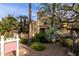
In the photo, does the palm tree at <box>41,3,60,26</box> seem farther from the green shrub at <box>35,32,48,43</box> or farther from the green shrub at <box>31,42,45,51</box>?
the green shrub at <box>31,42,45,51</box>

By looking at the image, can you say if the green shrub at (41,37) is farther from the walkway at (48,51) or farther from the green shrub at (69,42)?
the green shrub at (69,42)

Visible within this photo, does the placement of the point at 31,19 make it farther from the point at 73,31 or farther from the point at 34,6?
the point at 73,31

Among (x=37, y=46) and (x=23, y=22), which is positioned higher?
(x=23, y=22)

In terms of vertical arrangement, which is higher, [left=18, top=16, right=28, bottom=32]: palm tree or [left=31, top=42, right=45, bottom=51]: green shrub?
[left=18, top=16, right=28, bottom=32]: palm tree

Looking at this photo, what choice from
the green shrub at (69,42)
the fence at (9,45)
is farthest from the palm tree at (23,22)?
the green shrub at (69,42)

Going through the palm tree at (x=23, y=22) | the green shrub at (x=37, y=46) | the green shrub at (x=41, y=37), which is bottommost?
the green shrub at (x=37, y=46)

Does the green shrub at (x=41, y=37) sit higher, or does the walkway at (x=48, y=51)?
the green shrub at (x=41, y=37)

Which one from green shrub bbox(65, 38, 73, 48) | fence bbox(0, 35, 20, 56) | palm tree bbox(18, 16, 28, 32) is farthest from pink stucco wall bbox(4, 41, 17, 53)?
green shrub bbox(65, 38, 73, 48)

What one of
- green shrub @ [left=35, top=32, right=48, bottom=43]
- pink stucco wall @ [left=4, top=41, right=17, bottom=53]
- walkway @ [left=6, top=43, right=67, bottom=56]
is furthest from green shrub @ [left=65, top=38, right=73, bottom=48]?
pink stucco wall @ [left=4, top=41, right=17, bottom=53]

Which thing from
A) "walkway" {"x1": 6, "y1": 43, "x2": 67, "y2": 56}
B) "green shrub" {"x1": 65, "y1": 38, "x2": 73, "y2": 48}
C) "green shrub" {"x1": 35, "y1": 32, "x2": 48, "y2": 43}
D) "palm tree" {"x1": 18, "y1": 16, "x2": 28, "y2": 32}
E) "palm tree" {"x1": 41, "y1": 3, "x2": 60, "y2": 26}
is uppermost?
"palm tree" {"x1": 41, "y1": 3, "x2": 60, "y2": 26}

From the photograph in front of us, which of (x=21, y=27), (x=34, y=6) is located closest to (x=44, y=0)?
(x=34, y=6)

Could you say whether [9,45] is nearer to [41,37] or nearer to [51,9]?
[41,37]

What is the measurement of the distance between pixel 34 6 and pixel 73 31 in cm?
67

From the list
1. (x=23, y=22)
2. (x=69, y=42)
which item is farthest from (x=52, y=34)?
(x=23, y=22)
